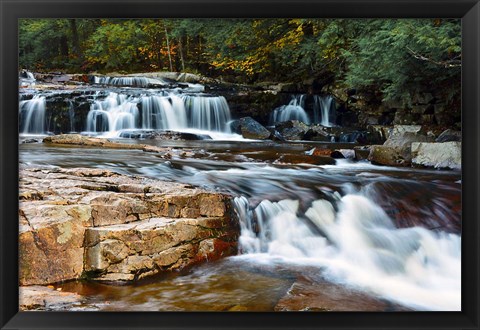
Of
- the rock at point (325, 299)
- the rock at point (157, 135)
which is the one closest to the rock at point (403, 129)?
the rock at point (325, 299)

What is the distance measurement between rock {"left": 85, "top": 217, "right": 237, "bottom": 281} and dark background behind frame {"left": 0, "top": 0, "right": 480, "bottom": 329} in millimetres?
249

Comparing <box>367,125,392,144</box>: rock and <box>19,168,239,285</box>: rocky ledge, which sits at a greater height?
<box>367,125,392,144</box>: rock

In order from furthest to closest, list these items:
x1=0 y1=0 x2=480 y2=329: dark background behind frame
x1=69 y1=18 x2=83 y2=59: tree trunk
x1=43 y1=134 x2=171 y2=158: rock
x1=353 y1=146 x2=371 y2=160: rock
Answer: x1=353 y1=146 x2=371 y2=160: rock → x1=43 y1=134 x2=171 y2=158: rock → x1=69 y1=18 x2=83 y2=59: tree trunk → x1=0 y1=0 x2=480 y2=329: dark background behind frame

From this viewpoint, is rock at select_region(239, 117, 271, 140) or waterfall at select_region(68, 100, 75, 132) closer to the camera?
waterfall at select_region(68, 100, 75, 132)

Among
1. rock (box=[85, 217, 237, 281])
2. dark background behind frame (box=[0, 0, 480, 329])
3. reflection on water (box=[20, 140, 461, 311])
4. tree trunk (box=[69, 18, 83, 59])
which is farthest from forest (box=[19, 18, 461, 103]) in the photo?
rock (box=[85, 217, 237, 281])

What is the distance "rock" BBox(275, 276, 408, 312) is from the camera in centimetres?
214

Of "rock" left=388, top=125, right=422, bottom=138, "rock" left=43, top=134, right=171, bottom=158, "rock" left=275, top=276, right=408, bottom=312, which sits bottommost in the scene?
"rock" left=275, top=276, right=408, bottom=312

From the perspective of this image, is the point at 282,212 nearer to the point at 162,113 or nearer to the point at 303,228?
the point at 303,228

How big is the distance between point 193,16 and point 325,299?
1635 millimetres

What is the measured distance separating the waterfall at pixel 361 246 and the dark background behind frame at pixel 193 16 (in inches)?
9.9

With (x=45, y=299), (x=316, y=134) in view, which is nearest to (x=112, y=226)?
(x=45, y=299)

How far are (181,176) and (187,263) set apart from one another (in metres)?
0.65

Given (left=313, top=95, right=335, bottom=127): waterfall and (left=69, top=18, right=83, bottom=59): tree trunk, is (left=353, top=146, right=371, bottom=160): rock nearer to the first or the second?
(left=313, top=95, right=335, bottom=127): waterfall

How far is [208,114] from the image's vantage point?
10.4 feet
